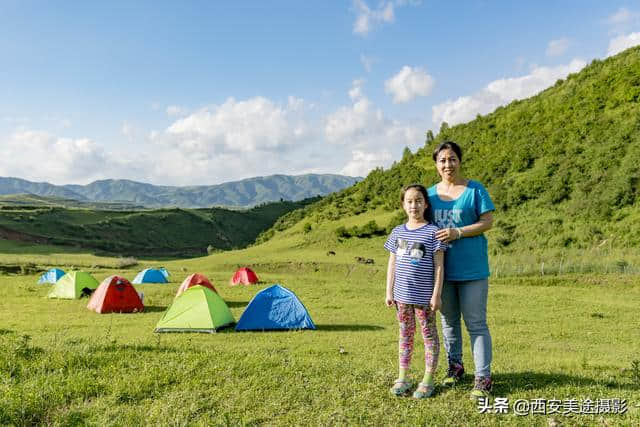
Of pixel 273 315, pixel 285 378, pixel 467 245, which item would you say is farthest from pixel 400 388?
pixel 273 315

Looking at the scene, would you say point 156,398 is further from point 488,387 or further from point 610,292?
point 610,292

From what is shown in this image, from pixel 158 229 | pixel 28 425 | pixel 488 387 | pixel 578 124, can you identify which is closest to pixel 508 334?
pixel 488 387

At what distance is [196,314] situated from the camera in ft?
46.4

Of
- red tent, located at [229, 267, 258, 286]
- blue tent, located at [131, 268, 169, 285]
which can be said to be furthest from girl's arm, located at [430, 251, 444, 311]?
blue tent, located at [131, 268, 169, 285]

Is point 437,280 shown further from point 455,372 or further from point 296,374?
point 296,374

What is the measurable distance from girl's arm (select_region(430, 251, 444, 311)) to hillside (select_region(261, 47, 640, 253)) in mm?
27867

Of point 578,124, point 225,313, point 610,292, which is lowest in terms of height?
point 610,292

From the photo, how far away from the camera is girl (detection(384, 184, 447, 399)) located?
546cm

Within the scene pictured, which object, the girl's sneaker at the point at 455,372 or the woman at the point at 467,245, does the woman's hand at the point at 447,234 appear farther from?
the girl's sneaker at the point at 455,372

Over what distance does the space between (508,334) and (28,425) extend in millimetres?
11449

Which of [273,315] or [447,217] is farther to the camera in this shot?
[273,315]

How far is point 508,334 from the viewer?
12.5 meters

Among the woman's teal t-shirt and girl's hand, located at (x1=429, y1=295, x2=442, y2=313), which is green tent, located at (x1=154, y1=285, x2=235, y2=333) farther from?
the woman's teal t-shirt

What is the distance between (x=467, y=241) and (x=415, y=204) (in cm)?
81
